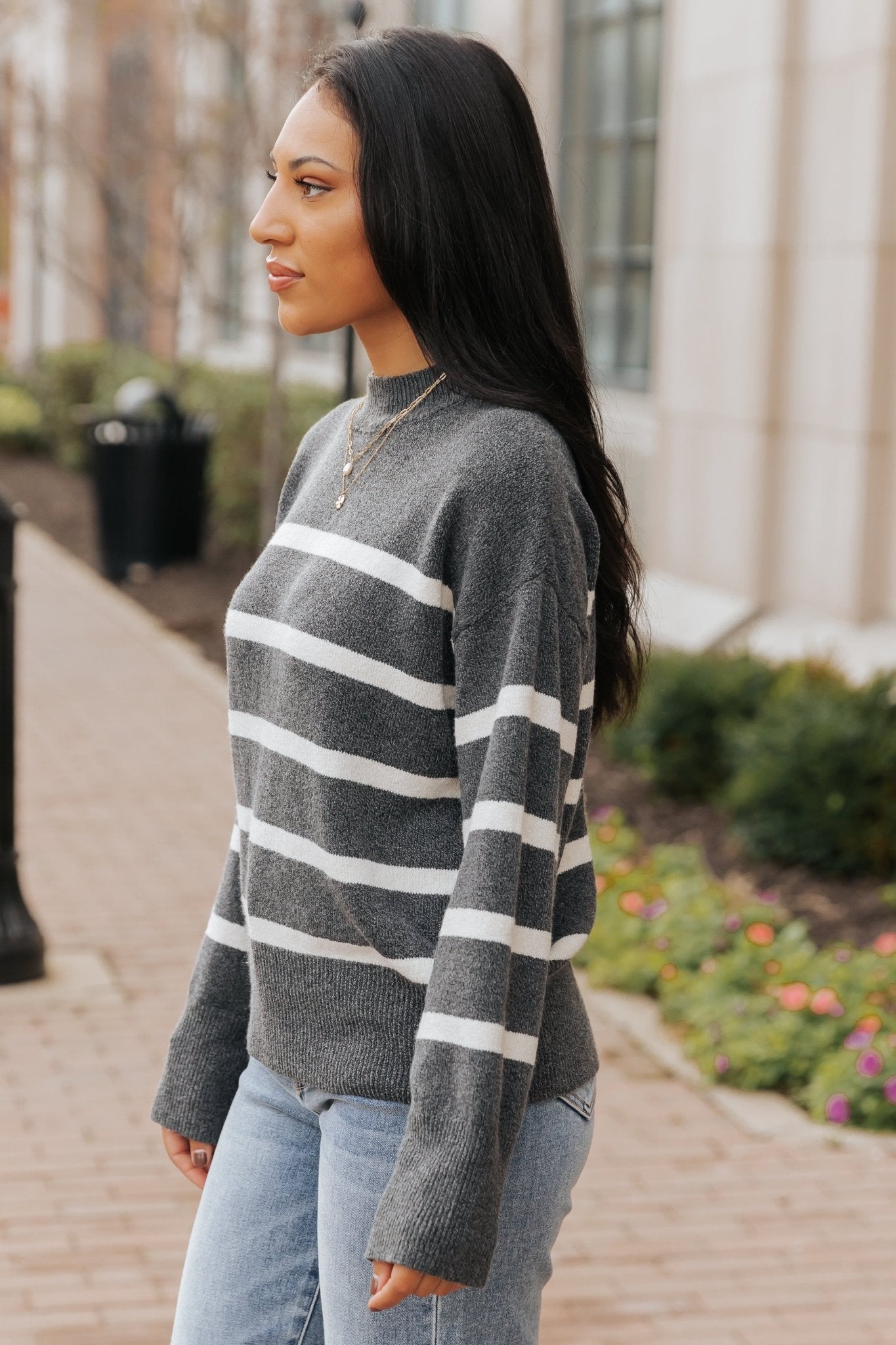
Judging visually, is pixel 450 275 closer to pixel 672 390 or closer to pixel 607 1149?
pixel 607 1149

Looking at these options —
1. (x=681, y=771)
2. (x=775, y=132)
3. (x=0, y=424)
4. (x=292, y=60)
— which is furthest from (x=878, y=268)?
(x=0, y=424)

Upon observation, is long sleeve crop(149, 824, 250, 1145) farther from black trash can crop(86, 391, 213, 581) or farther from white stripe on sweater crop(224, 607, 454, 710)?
black trash can crop(86, 391, 213, 581)

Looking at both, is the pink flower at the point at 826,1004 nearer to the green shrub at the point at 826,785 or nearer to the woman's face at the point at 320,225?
the green shrub at the point at 826,785

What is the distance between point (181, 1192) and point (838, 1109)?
1.58m

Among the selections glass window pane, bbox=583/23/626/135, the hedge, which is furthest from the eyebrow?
glass window pane, bbox=583/23/626/135

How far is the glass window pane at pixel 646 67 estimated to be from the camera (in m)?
10.6

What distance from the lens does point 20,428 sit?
22.6 metres

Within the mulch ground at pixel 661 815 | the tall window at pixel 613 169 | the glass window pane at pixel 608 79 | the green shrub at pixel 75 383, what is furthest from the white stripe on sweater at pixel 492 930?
the green shrub at pixel 75 383

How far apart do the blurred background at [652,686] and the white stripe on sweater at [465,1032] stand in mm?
1255

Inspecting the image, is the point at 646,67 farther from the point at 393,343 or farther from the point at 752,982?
the point at 393,343

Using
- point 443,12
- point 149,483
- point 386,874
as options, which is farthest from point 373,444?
point 443,12

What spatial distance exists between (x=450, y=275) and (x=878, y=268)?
665 cm

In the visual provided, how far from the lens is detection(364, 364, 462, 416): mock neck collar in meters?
1.92

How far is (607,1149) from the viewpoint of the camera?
4.21 metres
